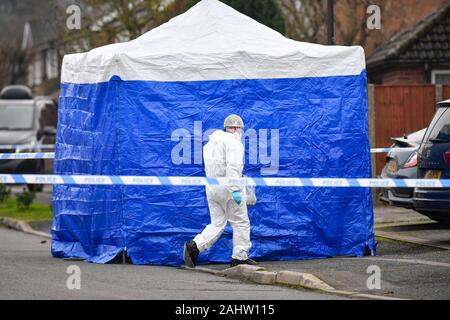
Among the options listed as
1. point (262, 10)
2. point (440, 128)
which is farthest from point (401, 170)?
point (262, 10)

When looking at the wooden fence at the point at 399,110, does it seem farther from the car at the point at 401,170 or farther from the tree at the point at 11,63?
the tree at the point at 11,63

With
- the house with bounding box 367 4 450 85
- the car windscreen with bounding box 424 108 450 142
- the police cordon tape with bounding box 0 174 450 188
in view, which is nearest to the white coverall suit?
the police cordon tape with bounding box 0 174 450 188

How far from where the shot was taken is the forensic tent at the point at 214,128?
49.4ft

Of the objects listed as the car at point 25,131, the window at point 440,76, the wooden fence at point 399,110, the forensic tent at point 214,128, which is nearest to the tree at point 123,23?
the car at point 25,131

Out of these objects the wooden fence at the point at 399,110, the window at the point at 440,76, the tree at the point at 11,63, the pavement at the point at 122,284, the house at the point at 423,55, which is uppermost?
the tree at the point at 11,63

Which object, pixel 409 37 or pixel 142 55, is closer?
pixel 142 55

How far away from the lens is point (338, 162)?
51.1 ft

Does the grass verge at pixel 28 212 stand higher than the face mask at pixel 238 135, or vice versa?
the face mask at pixel 238 135

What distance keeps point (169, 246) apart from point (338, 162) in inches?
91.5

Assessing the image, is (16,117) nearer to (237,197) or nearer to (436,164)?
(436,164)

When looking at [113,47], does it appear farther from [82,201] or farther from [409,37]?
[409,37]

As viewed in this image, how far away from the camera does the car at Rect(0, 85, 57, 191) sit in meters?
29.8
